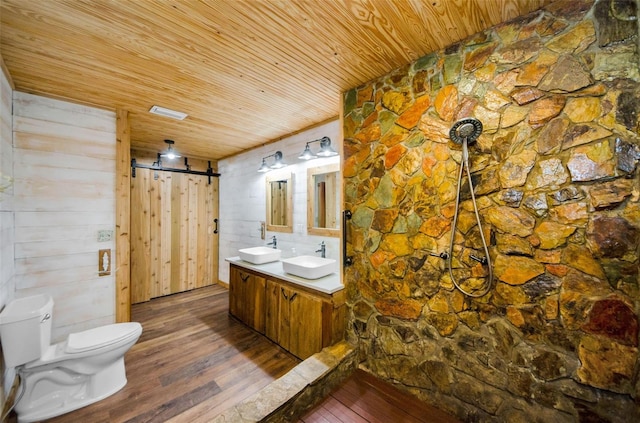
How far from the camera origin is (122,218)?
7.91 feet

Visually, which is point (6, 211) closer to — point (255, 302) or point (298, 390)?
point (255, 302)

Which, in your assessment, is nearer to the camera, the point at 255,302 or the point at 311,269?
the point at 311,269

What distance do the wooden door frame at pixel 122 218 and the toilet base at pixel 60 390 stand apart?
0.57 meters

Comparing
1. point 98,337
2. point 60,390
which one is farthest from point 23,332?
point 60,390

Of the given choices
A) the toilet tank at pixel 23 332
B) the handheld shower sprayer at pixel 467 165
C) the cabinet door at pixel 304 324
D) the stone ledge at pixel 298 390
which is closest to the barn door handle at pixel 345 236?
the cabinet door at pixel 304 324

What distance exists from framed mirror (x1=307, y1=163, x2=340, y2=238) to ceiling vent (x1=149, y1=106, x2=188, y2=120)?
1.55 m

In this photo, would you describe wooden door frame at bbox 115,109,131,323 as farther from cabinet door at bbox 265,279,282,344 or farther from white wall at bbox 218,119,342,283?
white wall at bbox 218,119,342,283

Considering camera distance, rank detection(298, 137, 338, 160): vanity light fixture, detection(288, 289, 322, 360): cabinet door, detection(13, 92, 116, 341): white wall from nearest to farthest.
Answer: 1. detection(13, 92, 116, 341): white wall
2. detection(288, 289, 322, 360): cabinet door
3. detection(298, 137, 338, 160): vanity light fixture

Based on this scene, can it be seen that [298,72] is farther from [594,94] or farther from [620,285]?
[620,285]

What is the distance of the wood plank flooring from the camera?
166 cm

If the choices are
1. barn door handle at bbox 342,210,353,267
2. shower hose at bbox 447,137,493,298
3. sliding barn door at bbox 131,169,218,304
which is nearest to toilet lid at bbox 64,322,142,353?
barn door handle at bbox 342,210,353,267

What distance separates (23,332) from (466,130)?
10.6 feet

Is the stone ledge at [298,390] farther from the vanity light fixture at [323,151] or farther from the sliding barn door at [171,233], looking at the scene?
the sliding barn door at [171,233]

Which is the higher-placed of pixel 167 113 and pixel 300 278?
pixel 167 113
